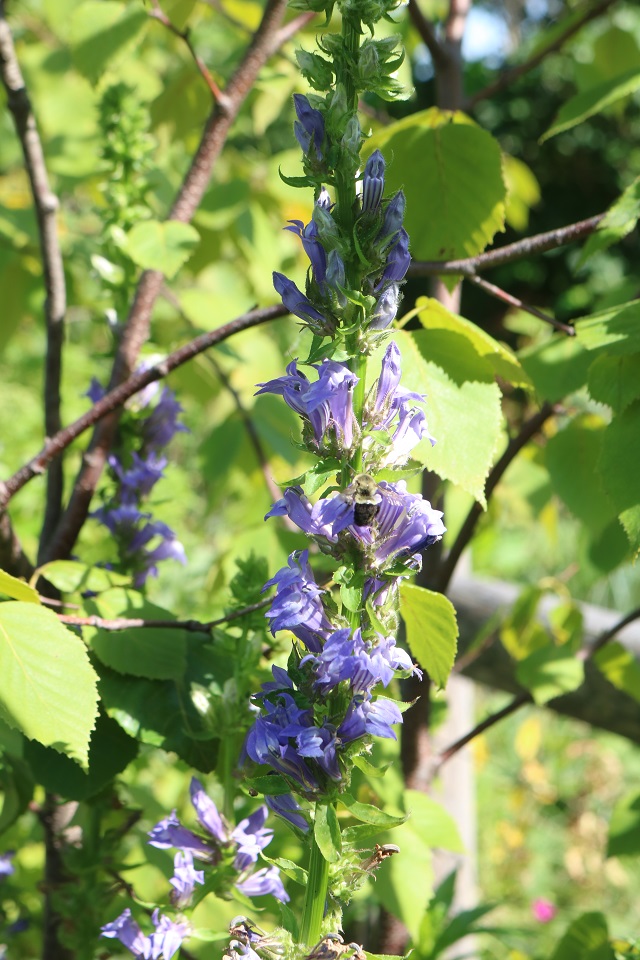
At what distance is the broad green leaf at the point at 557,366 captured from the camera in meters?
0.95

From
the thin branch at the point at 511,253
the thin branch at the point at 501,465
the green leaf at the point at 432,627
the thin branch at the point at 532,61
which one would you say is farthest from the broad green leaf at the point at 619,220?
the thin branch at the point at 532,61

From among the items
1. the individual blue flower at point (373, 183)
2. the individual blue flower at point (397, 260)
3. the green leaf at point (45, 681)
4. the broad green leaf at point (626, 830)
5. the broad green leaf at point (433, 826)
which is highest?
the individual blue flower at point (373, 183)

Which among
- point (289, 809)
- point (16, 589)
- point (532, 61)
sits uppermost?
point (532, 61)

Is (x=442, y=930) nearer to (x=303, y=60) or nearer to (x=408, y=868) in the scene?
(x=408, y=868)

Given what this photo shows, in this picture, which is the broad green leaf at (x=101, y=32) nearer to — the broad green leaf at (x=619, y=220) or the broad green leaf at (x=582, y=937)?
the broad green leaf at (x=619, y=220)

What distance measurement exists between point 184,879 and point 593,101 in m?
0.80

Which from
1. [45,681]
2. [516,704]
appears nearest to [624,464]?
[45,681]

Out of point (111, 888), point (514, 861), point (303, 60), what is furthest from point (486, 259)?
point (514, 861)

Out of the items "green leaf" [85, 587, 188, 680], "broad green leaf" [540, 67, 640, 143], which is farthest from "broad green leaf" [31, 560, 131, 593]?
"broad green leaf" [540, 67, 640, 143]

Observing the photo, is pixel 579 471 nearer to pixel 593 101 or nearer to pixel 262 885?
pixel 593 101

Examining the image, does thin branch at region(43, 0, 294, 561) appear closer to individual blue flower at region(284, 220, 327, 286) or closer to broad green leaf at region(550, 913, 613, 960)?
individual blue flower at region(284, 220, 327, 286)

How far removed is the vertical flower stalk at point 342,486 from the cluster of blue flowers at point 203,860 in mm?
132

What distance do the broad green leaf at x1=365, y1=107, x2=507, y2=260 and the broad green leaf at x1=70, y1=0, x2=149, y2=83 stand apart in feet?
1.17

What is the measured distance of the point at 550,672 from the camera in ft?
3.56
